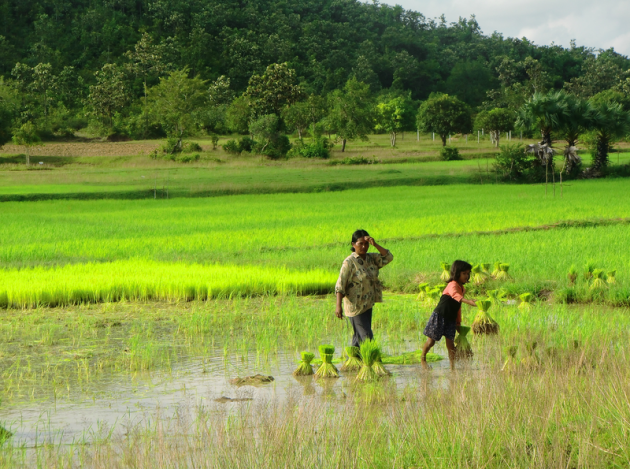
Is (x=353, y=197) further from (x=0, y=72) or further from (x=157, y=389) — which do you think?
(x=0, y=72)

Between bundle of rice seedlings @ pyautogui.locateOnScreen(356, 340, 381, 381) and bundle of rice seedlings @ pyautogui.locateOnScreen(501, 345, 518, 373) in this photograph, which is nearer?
bundle of rice seedlings @ pyautogui.locateOnScreen(501, 345, 518, 373)

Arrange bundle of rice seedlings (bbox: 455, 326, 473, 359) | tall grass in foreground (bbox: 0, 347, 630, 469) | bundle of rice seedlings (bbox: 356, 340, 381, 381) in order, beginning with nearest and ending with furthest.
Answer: tall grass in foreground (bbox: 0, 347, 630, 469) < bundle of rice seedlings (bbox: 356, 340, 381, 381) < bundle of rice seedlings (bbox: 455, 326, 473, 359)

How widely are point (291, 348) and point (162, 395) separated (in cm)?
202

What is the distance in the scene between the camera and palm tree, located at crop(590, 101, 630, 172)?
37.9m

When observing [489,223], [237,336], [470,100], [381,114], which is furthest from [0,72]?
[237,336]

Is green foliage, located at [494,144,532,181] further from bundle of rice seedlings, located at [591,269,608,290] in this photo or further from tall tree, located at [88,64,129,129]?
tall tree, located at [88,64,129,129]

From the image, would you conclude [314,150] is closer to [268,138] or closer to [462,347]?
[268,138]

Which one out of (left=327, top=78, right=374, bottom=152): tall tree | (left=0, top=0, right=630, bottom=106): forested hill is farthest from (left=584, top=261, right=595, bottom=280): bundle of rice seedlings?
(left=0, top=0, right=630, bottom=106): forested hill

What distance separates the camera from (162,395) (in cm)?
598

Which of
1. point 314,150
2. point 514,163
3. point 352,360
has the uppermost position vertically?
point 314,150

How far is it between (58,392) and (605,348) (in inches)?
180

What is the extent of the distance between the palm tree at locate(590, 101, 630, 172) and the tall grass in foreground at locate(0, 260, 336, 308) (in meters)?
30.4

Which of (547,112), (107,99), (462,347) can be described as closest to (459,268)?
(462,347)

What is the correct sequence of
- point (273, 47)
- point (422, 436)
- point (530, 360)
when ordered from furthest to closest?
point (273, 47), point (530, 360), point (422, 436)
